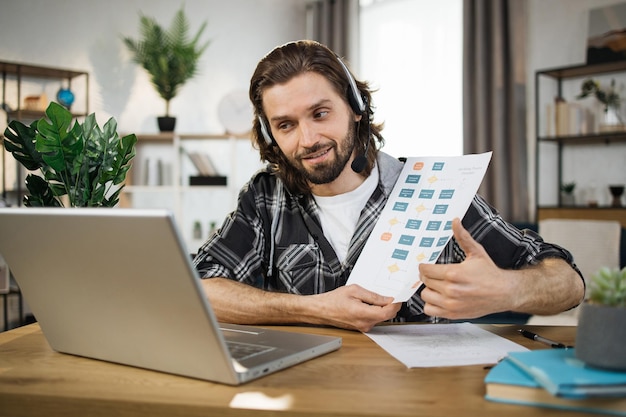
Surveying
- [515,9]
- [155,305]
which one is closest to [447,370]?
[155,305]

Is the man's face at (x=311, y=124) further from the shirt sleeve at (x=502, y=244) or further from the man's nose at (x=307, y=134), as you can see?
the shirt sleeve at (x=502, y=244)

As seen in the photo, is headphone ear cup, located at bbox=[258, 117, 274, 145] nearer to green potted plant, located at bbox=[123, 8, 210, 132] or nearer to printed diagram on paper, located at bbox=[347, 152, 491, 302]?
printed diagram on paper, located at bbox=[347, 152, 491, 302]

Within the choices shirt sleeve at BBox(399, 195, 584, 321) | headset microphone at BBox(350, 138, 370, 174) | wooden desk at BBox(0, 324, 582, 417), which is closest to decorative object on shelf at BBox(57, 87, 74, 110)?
headset microphone at BBox(350, 138, 370, 174)

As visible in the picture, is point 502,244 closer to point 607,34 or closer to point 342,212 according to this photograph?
point 342,212

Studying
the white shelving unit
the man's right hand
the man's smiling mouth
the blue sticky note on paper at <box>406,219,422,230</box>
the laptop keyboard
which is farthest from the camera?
the white shelving unit

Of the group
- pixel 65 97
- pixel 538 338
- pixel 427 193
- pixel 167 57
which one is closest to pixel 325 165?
pixel 427 193

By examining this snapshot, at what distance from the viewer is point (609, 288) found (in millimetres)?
723

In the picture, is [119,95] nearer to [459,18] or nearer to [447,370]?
[459,18]

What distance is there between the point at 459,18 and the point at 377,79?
863 millimetres

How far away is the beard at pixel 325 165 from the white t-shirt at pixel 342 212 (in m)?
0.07

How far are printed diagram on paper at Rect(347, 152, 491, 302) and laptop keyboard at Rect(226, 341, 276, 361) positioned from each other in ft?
0.98

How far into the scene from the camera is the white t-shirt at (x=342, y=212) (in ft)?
5.35

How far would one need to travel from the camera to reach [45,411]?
80 cm

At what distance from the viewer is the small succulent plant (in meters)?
0.71
